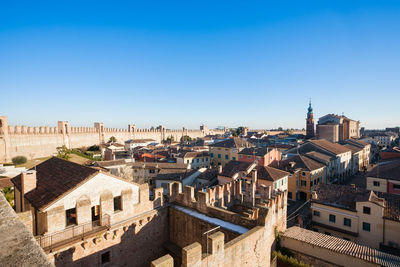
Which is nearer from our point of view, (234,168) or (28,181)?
(28,181)

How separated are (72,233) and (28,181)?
18.6 feet

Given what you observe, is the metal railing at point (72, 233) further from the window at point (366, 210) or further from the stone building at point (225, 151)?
the stone building at point (225, 151)

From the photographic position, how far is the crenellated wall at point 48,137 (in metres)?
54.3

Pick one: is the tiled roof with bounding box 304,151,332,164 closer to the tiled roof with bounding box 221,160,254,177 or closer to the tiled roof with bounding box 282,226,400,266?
the tiled roof with bounding box 221,160,254,177

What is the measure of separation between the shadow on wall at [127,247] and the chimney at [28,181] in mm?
5848

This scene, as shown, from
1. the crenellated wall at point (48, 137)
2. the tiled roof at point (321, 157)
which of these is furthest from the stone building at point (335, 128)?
the crenellated wall at point (48, 137)

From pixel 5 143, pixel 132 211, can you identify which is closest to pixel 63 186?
pixel 132 211

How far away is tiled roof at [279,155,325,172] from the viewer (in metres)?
36.2

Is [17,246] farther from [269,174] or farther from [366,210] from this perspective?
[269,174]

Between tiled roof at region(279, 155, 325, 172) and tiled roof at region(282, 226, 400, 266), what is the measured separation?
2165cm

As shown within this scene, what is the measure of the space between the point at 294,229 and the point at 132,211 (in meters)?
12.0

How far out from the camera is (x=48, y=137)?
220ft

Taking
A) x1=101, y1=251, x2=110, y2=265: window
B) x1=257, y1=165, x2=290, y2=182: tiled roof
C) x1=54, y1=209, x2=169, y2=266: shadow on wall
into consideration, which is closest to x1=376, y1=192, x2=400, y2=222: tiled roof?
x1=257, y1=165, x2=290, y2=182: tiled roof

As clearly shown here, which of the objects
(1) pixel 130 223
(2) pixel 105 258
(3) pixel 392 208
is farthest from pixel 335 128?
(2) pixel 105 258
